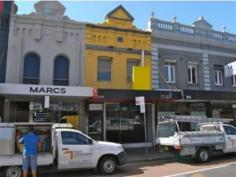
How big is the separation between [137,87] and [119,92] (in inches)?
100

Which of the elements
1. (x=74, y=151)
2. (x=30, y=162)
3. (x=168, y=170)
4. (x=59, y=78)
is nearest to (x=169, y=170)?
(x=168, y=170)

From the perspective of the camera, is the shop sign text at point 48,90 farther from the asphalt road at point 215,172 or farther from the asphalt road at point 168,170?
the asphalt road at point 215,172

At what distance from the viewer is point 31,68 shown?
17.7 m

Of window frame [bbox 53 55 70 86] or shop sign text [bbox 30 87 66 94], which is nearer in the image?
shop sign text [bbox 30 87 66 94]

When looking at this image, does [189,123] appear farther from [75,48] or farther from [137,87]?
[75,48]

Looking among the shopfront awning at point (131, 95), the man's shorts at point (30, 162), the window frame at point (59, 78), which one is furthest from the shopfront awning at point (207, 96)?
the man's shorts at point (30, 162)

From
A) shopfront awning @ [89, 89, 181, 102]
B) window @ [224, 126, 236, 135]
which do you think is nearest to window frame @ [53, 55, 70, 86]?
shopfront awning @ [89, 89, 181, 102]

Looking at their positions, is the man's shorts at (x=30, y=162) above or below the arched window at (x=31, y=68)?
below

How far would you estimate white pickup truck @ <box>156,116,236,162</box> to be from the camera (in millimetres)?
13492

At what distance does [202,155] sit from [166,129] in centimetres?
203

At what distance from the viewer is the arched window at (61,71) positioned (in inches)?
709

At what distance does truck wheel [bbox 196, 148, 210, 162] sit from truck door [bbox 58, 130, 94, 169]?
516cm

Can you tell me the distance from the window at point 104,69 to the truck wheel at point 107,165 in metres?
7.91

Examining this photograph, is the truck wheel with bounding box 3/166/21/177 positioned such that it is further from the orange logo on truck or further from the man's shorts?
the orange logo on truck
